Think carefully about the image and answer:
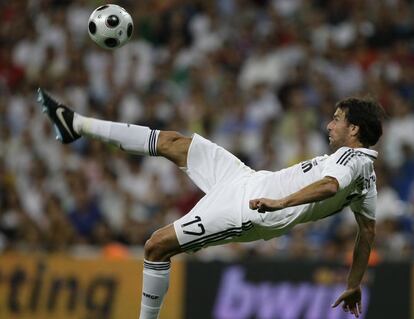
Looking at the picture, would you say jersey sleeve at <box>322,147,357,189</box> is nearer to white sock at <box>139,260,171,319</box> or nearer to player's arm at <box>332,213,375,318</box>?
player's arm at <box>332,213,375,318</box>

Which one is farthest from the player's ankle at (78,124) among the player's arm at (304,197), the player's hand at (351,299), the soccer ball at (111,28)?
the player's hand at (351,299)

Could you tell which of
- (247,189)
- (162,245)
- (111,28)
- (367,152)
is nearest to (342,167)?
(367,152)

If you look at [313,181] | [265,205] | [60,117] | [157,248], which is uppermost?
[60,117]

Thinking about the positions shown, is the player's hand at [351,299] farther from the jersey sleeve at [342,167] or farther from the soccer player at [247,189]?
the jersey sleeve at [342,167]

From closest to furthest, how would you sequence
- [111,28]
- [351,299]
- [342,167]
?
[342,167] → [351,299] → [111,28]

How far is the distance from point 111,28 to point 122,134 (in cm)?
99

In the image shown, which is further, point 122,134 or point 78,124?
Answer: point 78,124

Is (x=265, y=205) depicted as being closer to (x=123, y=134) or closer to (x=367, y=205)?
(x=367, y=205)

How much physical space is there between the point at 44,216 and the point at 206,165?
6.94 m

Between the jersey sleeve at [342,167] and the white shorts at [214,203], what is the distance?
2.57ft

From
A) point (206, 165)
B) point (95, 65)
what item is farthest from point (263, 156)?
point (206, 165)

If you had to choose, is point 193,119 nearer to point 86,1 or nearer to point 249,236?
point 86,1

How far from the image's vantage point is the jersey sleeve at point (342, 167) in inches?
314

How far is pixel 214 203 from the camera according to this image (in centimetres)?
845
